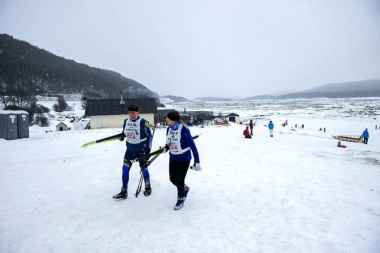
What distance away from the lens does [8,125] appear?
18438 millimetres

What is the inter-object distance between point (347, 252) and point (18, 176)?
943 cm

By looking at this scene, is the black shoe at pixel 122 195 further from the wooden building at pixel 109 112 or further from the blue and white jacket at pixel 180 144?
the wooden building at pixel 109 112

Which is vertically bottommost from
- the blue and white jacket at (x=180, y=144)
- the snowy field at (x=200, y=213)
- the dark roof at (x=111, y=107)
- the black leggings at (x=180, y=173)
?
the snowy field at (x=200, y=213)

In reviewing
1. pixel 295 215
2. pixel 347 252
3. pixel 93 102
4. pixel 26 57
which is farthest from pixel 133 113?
pixel 26 57

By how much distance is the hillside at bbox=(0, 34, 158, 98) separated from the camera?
128500 millimetres

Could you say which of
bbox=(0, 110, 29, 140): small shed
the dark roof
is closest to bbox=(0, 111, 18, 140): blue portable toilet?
bbox=(0, 110, 29, 140): small shed

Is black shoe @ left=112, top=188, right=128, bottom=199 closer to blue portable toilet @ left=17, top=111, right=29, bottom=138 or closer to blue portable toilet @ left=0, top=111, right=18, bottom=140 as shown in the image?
blue portable toilet @ left=0, top=111, right=18, bottom=140

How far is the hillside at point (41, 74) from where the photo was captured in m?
128

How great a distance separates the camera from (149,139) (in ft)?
18.9

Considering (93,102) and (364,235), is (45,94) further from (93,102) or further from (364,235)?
(364,235)

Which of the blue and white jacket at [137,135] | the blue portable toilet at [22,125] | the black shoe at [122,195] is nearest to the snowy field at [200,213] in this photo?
the black shoe at [122,195]

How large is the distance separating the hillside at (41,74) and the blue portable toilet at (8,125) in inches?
4680

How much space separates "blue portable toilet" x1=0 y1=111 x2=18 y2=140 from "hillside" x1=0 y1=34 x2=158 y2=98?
11888 cm

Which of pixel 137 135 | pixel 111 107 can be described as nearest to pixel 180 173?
pixel 137 135
